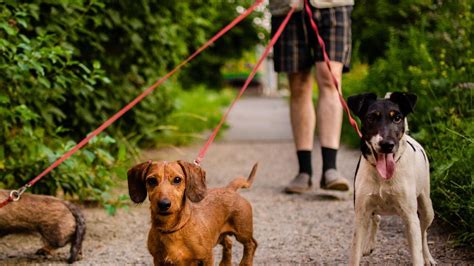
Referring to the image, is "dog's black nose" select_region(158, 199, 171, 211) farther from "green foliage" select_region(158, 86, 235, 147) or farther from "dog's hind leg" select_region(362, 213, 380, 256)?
"green foliage" select_region(158, 86, 235, 147)

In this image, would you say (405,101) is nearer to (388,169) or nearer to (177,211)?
(388,169)

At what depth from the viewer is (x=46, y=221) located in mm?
4207

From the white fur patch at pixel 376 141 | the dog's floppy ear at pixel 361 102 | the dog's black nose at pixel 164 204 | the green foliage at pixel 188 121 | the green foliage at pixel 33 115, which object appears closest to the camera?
the dog's black nose at pixel 164 204

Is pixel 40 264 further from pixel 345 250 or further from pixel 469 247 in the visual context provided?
pixel 469 247

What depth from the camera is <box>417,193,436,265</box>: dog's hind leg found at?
153 inches

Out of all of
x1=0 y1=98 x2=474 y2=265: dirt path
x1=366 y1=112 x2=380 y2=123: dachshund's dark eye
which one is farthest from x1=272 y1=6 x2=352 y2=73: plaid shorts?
x1=366 y1=112 x2=380 y2=123: dachshund's dark eye

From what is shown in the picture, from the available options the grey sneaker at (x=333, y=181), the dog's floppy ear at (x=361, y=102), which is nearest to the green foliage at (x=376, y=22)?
the grey sneaker at (x=333, y=181)

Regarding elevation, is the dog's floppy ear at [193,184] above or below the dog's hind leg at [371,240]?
above

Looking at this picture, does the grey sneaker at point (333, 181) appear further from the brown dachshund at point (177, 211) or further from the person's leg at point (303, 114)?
the brown dachshund at point (177, 211)

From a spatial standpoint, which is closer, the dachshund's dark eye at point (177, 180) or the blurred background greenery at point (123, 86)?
the dachshund's dark eye at point (177, 180)

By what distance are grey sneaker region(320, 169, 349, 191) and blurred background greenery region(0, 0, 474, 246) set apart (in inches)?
30.7

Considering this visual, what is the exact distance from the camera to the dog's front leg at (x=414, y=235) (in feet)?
11.7

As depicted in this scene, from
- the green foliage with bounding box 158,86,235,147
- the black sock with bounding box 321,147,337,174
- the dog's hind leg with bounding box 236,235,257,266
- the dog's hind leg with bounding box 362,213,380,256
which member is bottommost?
the green foliage with bounding box 158,86,235,147

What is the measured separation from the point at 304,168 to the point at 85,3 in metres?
2.30
